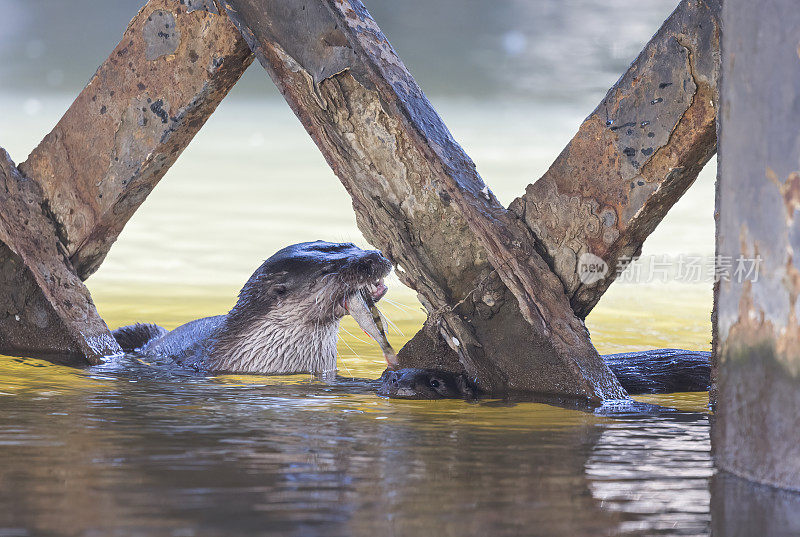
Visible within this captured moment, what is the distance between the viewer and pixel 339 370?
5309mm

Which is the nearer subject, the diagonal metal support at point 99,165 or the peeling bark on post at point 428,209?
the peeling bark on post at point 428,209

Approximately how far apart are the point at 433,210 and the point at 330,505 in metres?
2.18

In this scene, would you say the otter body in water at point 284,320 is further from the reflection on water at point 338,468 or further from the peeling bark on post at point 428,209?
the reflection on water at point 338,468

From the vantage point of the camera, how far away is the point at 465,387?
12.5 ft

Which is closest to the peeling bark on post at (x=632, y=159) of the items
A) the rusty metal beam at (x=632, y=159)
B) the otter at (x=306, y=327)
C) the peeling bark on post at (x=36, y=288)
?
the rusty metal beam at (x=632, y=159)

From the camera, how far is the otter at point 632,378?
3.79 metres

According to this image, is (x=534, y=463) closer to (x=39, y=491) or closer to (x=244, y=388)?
(x=39, y=491)

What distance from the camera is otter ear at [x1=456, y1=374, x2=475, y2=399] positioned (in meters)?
3.78

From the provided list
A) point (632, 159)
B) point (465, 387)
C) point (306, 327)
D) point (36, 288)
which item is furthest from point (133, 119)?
point (632, 159)

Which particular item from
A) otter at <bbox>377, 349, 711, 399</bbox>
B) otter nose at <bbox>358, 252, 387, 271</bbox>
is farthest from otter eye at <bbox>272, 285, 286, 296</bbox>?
otter at <bbox>377, 349, 711, 399</bbox>

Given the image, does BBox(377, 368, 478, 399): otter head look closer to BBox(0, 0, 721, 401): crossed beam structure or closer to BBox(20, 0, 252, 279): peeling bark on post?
BBox(0, 0, 721, 401): crossed beam structure

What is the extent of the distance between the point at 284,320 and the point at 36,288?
1512 millimetres

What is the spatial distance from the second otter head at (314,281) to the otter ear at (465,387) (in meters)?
0.98

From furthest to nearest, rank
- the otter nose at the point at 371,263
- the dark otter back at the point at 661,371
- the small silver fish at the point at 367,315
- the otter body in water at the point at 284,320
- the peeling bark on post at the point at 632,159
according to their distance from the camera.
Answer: the otter body in water at the point at 284,320 → the otter nose at the point at 371,263 → the small silver fish at the point at 367,315 → the dark otter back at the point at 661,371 → the peeling bark on post at the point at 632,159
